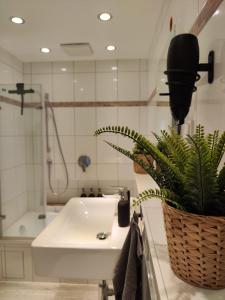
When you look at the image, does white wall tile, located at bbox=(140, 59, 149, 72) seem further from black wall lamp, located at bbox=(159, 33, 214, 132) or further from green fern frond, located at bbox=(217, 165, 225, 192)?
green fern frond, located at bbox=(217, 165, 225, 192)

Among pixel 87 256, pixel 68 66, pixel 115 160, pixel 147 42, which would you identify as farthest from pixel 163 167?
pixel 68 66

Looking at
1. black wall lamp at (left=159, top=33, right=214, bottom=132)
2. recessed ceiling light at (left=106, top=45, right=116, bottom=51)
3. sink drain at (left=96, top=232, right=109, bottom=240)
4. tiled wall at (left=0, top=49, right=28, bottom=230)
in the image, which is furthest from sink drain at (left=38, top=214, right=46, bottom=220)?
black wall lamp at (left=159, top=33, right=214, bottom=132)

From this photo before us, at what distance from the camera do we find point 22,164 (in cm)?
266

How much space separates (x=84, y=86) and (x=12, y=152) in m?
1.12

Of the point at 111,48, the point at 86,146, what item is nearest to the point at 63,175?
the point at 86,146

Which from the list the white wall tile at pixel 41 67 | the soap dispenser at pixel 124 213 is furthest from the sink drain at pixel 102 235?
the white wall tile at pixel 41 67

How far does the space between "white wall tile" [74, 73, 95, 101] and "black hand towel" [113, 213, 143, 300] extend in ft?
6.48

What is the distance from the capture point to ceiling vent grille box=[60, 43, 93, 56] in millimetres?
2186

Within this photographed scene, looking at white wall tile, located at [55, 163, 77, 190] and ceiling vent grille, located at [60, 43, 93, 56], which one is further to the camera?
white wall tile, located at [55, 163, 77, 190]

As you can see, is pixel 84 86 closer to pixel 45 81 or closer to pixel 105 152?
pixel 45 81

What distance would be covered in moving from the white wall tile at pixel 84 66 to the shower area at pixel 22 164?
524mm

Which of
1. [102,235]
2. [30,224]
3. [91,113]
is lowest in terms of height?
[30,224]

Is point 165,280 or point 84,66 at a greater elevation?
point 84,66

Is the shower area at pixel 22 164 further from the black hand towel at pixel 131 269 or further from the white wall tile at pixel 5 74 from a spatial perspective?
the black hand towel at pixel 131 269
